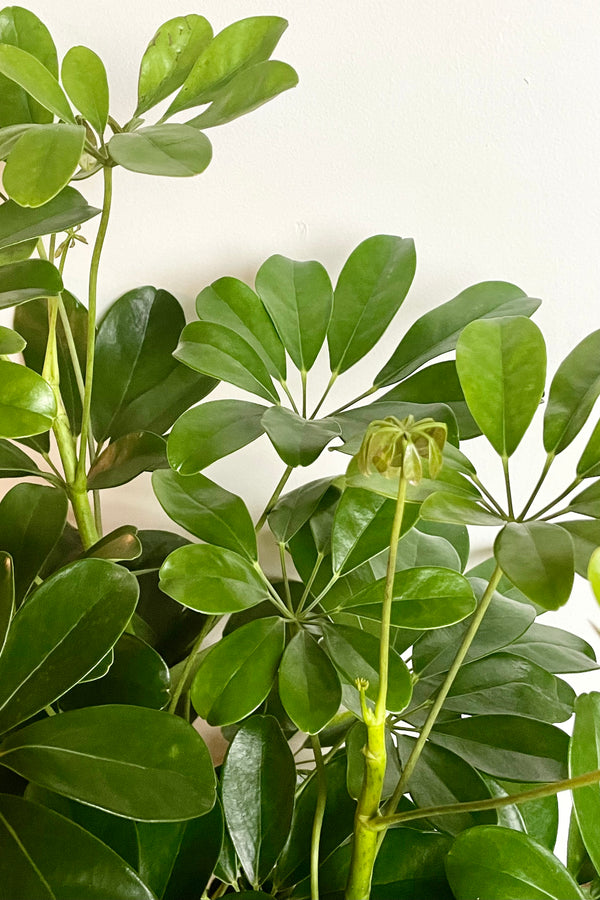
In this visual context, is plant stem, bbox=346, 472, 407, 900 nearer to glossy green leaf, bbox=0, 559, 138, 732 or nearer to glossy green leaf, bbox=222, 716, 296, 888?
glossy green leaf, bbox=222, 716, 296, 888

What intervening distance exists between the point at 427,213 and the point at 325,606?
1.65ft

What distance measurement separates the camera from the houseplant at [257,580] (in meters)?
0.61

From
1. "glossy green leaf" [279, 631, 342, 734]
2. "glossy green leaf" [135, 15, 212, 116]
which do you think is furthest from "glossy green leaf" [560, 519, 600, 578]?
"glossy green leaf" [135, 15, 212, 116]

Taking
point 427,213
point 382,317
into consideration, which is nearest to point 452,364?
point 382,317

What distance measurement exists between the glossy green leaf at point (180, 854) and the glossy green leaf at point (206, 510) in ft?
0.84

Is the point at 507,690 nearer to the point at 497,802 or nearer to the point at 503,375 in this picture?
the point at 497,802

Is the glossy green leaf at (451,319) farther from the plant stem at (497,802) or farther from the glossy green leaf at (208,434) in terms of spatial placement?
the plant stem at (497,802)

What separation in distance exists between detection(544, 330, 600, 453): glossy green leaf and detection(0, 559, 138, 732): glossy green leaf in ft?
1.35

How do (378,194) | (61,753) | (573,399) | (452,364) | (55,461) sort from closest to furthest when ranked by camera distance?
(61,753) < (573,399) < (452,364) < (378,194) < (55,461)

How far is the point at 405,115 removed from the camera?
3.06 feet

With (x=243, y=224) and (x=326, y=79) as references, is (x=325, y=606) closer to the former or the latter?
(x=243, y=224)

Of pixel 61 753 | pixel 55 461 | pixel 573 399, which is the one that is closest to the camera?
pixel 61 753

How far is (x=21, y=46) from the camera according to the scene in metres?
0.81

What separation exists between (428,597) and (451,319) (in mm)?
328
